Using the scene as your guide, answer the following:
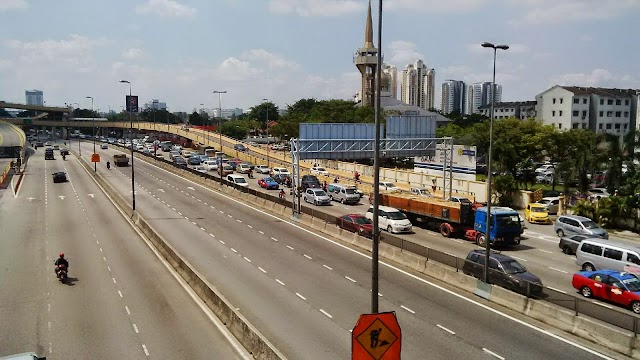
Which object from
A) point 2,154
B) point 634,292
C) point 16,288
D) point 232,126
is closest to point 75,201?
point 16,288

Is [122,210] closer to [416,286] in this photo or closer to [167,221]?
[167,221]

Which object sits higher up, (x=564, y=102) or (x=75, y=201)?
(x=564, y=102)

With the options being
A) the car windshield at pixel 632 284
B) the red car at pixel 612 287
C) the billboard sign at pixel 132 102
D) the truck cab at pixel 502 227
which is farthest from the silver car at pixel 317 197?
the car windshield at pixel 632 284

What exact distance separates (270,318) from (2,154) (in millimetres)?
99969

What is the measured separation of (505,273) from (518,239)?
497 inches

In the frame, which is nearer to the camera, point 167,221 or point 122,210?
point 167,221

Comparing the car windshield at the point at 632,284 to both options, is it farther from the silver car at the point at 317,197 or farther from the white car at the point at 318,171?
the white car at the point at 318,171

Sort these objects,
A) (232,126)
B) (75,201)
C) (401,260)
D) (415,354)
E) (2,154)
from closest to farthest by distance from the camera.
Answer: (415,354), (401,260), (75,201), (2,154), (232,126)

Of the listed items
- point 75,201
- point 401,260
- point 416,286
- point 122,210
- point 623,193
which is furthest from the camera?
point 75,201

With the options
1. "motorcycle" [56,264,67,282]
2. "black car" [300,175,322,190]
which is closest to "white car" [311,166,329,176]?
"black car" [300,175,322,190]

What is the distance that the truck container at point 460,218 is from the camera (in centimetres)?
3409

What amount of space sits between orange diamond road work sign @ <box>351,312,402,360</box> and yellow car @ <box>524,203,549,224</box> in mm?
36065

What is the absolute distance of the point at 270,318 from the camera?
67.6 ft

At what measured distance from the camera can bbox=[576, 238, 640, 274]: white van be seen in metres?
25.6
